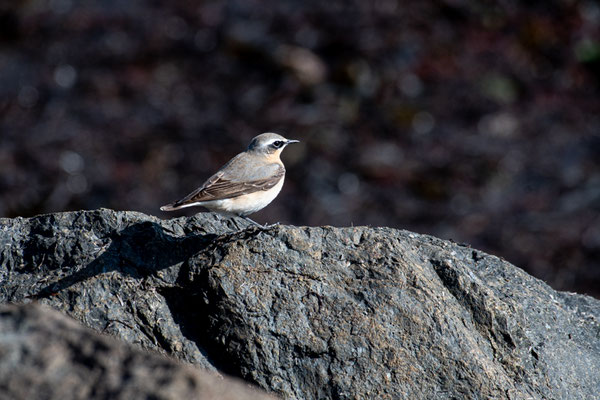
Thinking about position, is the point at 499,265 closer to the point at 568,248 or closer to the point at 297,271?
the point at 297,271

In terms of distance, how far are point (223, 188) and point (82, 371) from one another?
14.5 ft

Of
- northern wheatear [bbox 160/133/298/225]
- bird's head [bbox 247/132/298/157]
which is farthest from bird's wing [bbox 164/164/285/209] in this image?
bird's head [bbox 247/132/298/157]

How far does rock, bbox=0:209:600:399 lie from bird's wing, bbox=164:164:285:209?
100cm

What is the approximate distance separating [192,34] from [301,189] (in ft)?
18.3

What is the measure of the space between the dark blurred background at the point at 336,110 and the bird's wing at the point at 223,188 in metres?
5.29

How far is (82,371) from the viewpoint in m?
3.21

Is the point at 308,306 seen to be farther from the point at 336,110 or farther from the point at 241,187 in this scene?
the point at 336,110

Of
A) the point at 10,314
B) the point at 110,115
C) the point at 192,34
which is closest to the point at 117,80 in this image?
the point at 110,115

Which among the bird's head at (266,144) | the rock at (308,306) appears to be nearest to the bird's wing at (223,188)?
the bird's head at (266,144)

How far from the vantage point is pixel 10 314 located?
3.38m

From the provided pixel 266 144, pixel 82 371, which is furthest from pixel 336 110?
pixel 82 371

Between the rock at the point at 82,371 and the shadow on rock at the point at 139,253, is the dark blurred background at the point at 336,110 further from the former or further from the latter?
the rock at the point at 82,371

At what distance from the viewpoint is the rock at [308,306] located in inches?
213

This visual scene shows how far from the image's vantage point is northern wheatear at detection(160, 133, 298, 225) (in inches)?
293
